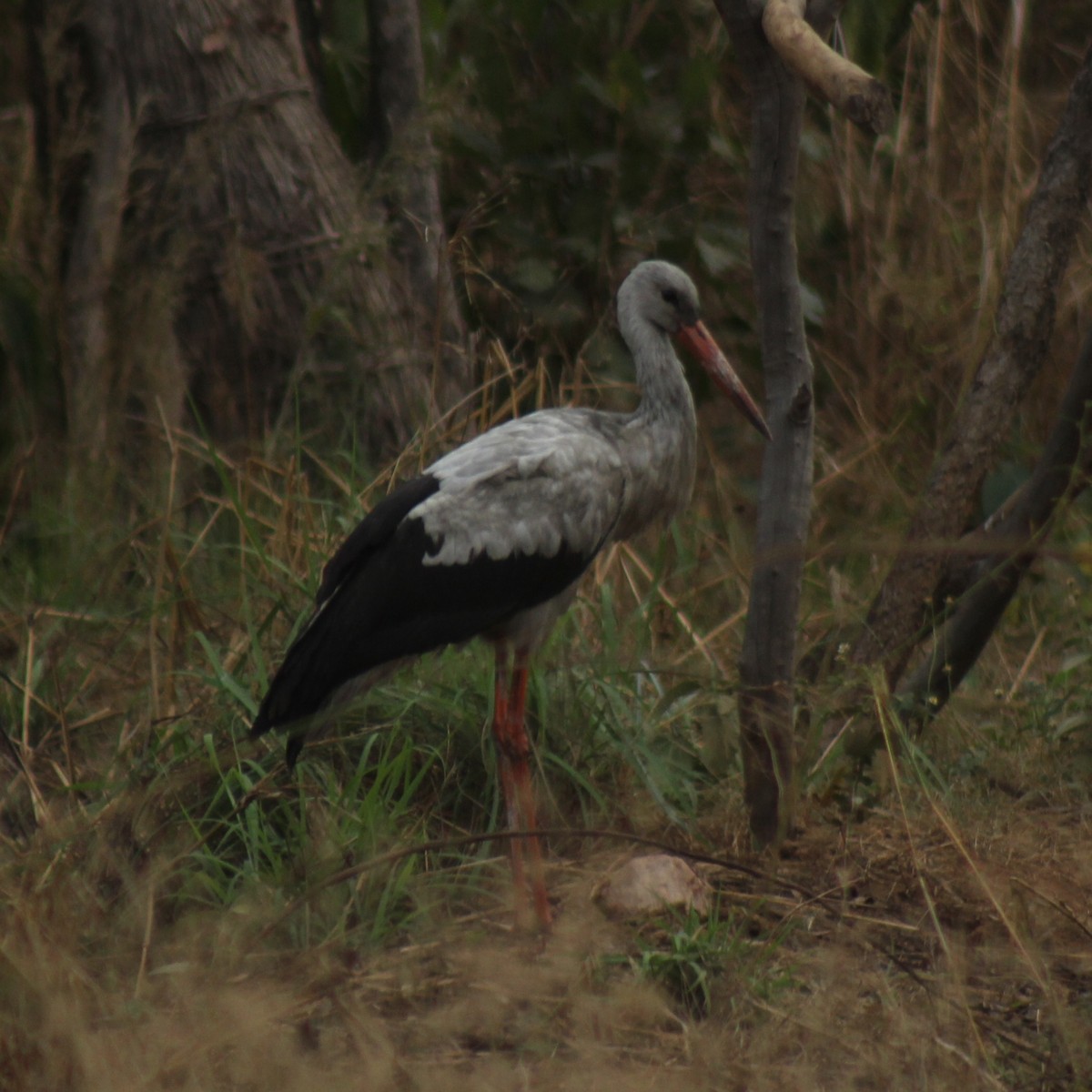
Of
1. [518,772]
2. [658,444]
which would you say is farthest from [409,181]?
[518,772]

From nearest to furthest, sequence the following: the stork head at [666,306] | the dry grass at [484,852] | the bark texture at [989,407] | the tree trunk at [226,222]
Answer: the dry grass at [484,852] < the bark texture at [989,407] < the stork head at [666,306] < the tree trunk at [226,222]

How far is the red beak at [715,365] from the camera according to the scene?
3951mm

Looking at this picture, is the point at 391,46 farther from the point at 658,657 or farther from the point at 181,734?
the point at 181,734

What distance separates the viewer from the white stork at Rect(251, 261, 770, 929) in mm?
3516

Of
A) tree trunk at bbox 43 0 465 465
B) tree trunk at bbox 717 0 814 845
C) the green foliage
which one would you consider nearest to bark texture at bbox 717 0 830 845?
tree trunk at bbox 717 0 814 845

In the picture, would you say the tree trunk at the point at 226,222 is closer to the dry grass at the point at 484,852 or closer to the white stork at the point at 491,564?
the dry grass at the point at 484,852

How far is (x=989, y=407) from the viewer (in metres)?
3.82

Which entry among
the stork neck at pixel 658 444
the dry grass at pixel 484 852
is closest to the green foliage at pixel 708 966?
the dry grass at pixel 484 852

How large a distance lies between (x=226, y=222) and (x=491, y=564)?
2.26 m

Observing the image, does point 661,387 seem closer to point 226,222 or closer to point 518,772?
point 518,772

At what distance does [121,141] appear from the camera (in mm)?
5266

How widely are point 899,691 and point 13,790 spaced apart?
2015 millimetres

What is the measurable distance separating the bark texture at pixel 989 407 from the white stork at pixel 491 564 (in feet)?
1.52

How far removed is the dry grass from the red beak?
467mm
